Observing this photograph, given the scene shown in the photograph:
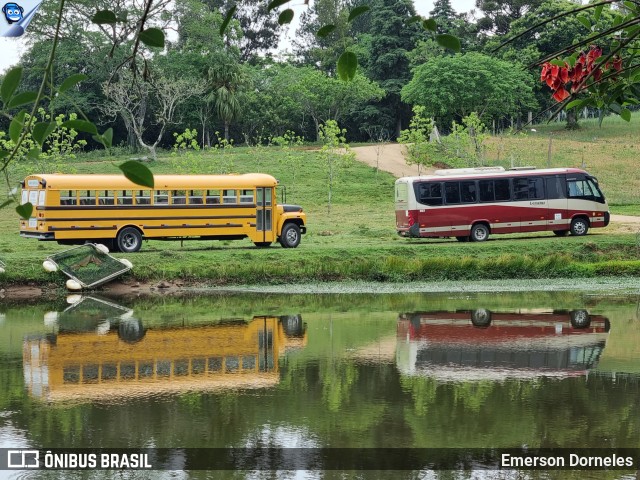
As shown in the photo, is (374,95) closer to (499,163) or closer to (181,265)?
(499,163)

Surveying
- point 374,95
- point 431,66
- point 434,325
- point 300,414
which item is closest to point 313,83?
point 374,95

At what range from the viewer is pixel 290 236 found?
Answer: 27.3 metres

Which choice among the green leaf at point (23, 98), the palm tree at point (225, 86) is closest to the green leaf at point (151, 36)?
the green leaf at point (23, 98)

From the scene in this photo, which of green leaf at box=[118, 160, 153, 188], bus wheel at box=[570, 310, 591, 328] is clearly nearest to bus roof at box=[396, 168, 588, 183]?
bus wheel at box=[570, 310, 591, 328]

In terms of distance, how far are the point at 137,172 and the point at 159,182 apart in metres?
24.9

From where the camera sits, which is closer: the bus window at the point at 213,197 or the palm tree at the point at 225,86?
the bus window at the point at 213,197

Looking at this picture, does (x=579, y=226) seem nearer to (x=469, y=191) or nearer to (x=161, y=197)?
(x=469, y=191)

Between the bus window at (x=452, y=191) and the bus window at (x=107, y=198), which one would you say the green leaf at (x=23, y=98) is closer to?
the bus window at (x=107, y=198)

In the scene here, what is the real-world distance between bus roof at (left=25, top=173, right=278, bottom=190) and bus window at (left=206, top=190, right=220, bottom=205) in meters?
0.18

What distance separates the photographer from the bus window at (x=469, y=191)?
29.4 metres

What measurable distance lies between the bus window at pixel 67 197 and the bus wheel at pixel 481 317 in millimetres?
Answer: 11668

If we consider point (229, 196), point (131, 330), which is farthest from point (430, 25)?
point (229, 196)

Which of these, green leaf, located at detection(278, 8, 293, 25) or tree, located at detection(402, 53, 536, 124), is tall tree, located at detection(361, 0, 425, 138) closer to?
tree, located at detection(402, 53, 536, 124)

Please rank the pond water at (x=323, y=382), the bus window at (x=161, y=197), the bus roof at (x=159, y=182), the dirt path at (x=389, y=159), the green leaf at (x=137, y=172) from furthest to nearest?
1. the dirt path at (x=389, y=159)
2. the bus window at (x=161, y=197)
3. the bus roof at (x=159, y=182)
4. the pond water at (x=323, y=382)
5. the green leaf at (x=137, y=172)
